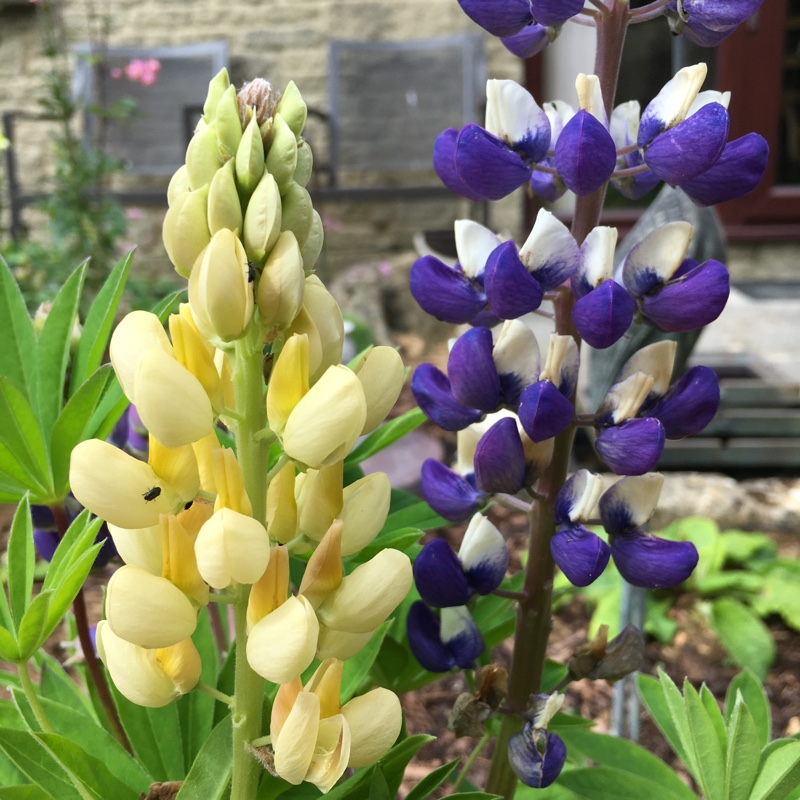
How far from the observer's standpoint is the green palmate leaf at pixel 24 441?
506mm

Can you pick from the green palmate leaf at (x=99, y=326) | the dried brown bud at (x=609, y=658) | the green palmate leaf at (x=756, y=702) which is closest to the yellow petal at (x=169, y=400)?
the green palmate leaf at (x=99, y=326)

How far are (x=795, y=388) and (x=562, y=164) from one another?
2.28m

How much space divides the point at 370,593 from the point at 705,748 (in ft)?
0.91

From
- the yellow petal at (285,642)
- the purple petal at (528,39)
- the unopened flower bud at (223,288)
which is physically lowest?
the yellow petal at (285,642)

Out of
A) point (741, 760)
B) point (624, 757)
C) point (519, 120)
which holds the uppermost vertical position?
point (519, 120)

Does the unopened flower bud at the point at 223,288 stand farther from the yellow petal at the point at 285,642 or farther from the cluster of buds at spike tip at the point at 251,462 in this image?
the yellow petal at the point at 285,642

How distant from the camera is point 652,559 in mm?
495

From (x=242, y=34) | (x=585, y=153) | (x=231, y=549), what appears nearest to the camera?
(x=231, y=549)

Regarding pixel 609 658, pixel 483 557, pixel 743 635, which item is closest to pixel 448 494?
pixel 483 557

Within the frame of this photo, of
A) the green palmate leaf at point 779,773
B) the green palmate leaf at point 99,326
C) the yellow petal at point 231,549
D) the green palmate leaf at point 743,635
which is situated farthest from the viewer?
the green palmate leaf at point 743,635

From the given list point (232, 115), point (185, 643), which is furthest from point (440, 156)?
point (185, 643)

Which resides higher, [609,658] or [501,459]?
[501,459]

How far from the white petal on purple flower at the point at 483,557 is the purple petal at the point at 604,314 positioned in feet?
0.44

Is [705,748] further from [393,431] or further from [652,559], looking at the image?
[393,431]
